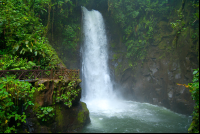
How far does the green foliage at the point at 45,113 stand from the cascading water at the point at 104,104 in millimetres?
2734

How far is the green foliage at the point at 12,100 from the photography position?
650cm

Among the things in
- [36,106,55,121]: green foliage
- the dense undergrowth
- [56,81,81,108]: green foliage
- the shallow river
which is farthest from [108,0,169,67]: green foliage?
[36,106,55,121]: green foliage

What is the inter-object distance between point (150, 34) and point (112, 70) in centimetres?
684

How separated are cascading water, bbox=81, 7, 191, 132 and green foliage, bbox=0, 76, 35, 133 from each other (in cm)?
419

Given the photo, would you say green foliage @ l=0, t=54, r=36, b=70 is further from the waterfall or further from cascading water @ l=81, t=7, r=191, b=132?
the waterfall

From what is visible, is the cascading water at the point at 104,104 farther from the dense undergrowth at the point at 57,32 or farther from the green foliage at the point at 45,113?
the green foliage at the point at 45,113

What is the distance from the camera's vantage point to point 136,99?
60.4 feet

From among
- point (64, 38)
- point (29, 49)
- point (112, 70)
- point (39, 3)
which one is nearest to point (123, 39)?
point (112, 70)

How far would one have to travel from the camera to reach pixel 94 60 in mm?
18734

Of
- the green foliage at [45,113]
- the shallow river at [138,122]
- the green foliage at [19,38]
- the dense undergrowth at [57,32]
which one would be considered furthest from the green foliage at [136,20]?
the green foliage at [45,113]

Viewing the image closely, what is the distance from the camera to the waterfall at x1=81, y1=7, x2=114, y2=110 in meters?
17.7

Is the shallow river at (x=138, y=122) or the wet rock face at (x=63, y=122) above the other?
the wet rock face at (x=63, y=122)

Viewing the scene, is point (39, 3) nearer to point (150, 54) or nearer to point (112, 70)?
point (112, 70)

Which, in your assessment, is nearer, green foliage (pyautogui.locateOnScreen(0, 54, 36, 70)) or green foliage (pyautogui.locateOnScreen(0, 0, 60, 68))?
green foliage (pyautogui.locateOnScreen(0, 54, 36, 70))
